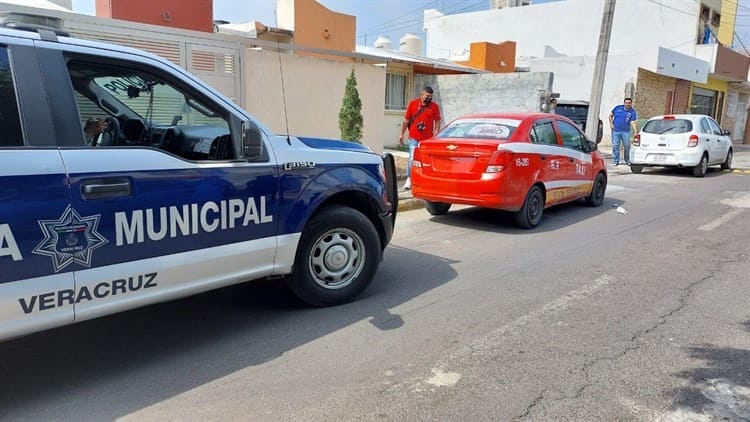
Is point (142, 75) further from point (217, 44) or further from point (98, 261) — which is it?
point (217, 44)

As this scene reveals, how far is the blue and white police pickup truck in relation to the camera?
2.83 metres

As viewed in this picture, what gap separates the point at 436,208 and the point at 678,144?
29.5 ft

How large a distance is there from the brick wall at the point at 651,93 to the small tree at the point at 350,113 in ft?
54.9

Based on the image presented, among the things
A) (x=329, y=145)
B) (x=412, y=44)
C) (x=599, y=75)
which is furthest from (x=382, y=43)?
(x=329, y=145)

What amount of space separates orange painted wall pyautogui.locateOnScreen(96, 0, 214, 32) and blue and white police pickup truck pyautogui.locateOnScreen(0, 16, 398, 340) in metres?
8.56

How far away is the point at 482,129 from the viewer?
7539 millimetres

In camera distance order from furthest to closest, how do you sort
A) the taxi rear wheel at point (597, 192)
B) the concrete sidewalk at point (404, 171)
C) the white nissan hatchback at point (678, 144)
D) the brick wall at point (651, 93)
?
the brick wall at point (651, 93) < the white nissan hatchback at point (678, 144) < the taxi rear wheel at point (597, 192) < the concrete sidewalk at point (404, 171)

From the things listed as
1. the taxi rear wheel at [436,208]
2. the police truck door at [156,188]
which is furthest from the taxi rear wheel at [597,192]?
the police truck door at [156,188]

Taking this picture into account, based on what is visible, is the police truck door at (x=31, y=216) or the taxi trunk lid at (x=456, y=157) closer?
the police truck door at (x=31, y=216)

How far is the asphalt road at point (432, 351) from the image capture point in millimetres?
3064

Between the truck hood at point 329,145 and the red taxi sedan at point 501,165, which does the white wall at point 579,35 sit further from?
the truck hood at point 329,145

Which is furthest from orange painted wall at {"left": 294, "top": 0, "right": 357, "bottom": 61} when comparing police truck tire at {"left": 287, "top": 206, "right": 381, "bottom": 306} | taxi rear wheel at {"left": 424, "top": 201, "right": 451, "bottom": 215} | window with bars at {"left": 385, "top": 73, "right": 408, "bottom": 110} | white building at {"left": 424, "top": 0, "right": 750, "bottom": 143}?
white building at {"left": 424, "top": 0, "right": 750, "bottom": 143}

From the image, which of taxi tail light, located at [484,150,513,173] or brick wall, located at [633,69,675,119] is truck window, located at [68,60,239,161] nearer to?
taxi tail light, located at [484,150,513,173]

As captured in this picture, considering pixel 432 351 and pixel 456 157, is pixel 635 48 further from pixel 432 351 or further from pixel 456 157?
pixel 432 351
